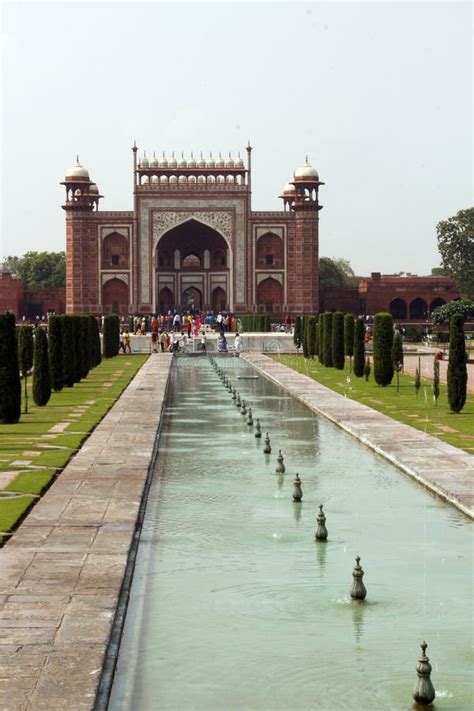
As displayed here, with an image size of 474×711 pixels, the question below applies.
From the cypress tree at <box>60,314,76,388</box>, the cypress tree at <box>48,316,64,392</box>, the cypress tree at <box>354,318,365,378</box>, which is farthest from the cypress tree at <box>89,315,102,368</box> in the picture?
the cypress tree at <box>48,316,64,392</box>

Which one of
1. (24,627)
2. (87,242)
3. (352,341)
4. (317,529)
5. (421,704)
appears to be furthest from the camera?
(87,242)

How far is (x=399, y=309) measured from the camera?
56062 millimetres

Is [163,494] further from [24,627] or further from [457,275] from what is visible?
[457,275]

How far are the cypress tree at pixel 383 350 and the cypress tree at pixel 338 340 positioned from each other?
497cm

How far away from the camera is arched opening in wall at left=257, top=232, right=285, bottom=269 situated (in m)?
51.1

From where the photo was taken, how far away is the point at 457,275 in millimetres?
52094

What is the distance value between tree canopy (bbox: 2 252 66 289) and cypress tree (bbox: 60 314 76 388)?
155 feet

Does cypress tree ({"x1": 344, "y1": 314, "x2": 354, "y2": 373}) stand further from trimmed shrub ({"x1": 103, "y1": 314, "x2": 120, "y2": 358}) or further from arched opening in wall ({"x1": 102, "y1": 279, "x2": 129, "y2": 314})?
arched opening in wall ({"x1": 102, "y1": 279, "x2": 129, "y2": 314})

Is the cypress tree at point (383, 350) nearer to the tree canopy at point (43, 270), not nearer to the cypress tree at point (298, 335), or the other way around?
the cypress tree at point (298, 335)

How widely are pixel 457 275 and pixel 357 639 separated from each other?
4713 centimetres

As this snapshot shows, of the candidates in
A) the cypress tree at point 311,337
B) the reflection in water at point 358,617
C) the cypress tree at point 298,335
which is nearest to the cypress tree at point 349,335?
the cypress tree at point 311,337

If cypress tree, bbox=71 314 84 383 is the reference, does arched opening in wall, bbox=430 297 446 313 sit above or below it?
above

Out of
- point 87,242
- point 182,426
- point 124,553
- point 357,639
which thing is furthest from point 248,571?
point 87,242

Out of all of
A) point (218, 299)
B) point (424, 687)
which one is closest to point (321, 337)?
point (218, 299)
